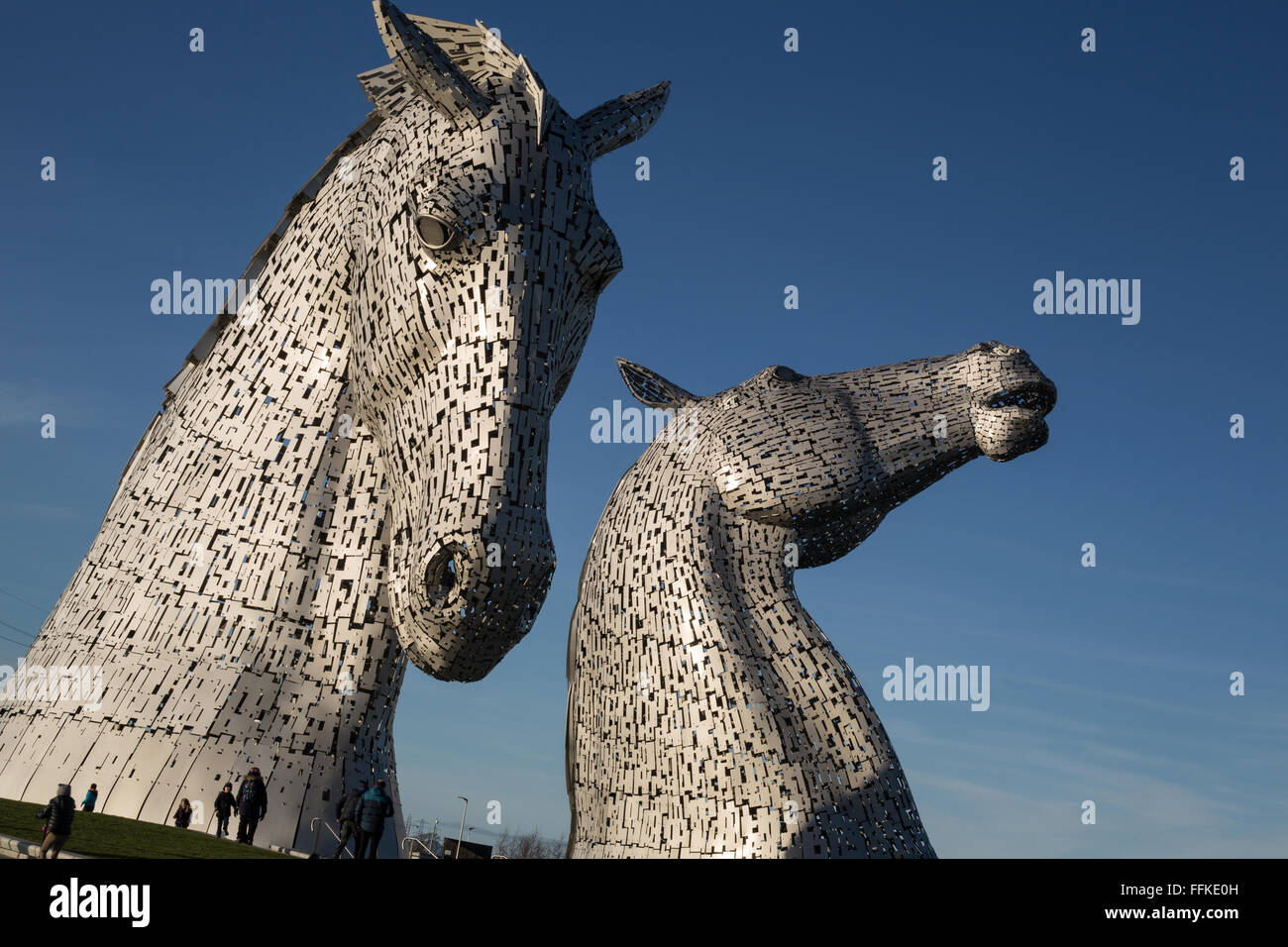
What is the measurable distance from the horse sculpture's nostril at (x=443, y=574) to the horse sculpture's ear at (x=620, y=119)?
1.52 m

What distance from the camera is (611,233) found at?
11.6 feet

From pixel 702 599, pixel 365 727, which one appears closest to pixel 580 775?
pixel 702 599

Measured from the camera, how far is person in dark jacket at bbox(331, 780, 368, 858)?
10.8 ft

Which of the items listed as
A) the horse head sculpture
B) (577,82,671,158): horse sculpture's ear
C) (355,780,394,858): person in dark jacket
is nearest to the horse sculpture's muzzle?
(577,82,671,158): horse sculpture's ear

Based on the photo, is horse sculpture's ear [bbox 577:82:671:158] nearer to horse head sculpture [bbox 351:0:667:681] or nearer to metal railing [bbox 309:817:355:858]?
horse head sculpture [bbox 351:0:667:681]

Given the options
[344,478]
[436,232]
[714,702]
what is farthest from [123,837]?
[714,702]

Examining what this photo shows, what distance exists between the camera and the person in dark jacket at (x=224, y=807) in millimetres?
3096

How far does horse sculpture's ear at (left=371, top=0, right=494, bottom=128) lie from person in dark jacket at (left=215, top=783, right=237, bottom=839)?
6.48 feet
